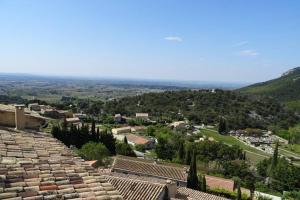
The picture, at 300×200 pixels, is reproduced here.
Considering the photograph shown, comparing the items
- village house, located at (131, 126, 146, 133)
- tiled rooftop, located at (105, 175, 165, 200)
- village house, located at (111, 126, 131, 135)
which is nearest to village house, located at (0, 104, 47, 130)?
tiled rooftop, located at (105, 175, 165, 200)

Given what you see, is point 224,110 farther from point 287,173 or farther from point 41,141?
point 41,141

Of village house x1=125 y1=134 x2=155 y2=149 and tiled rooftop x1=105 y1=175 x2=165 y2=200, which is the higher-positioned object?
tiled rooftop x1=105 y1=175 x2=165 y2=200

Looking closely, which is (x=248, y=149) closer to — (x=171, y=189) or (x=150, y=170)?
(x=150, y=170)

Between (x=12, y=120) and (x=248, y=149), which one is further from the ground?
(x=12, y=120)

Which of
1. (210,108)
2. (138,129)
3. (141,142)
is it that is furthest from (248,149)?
(210,108)

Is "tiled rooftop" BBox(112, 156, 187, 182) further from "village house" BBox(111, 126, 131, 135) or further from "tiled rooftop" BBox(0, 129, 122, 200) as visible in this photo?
"village house" BBox(111, 126, 131, 135)

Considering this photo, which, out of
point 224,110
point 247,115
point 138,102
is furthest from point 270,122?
point 138,102
